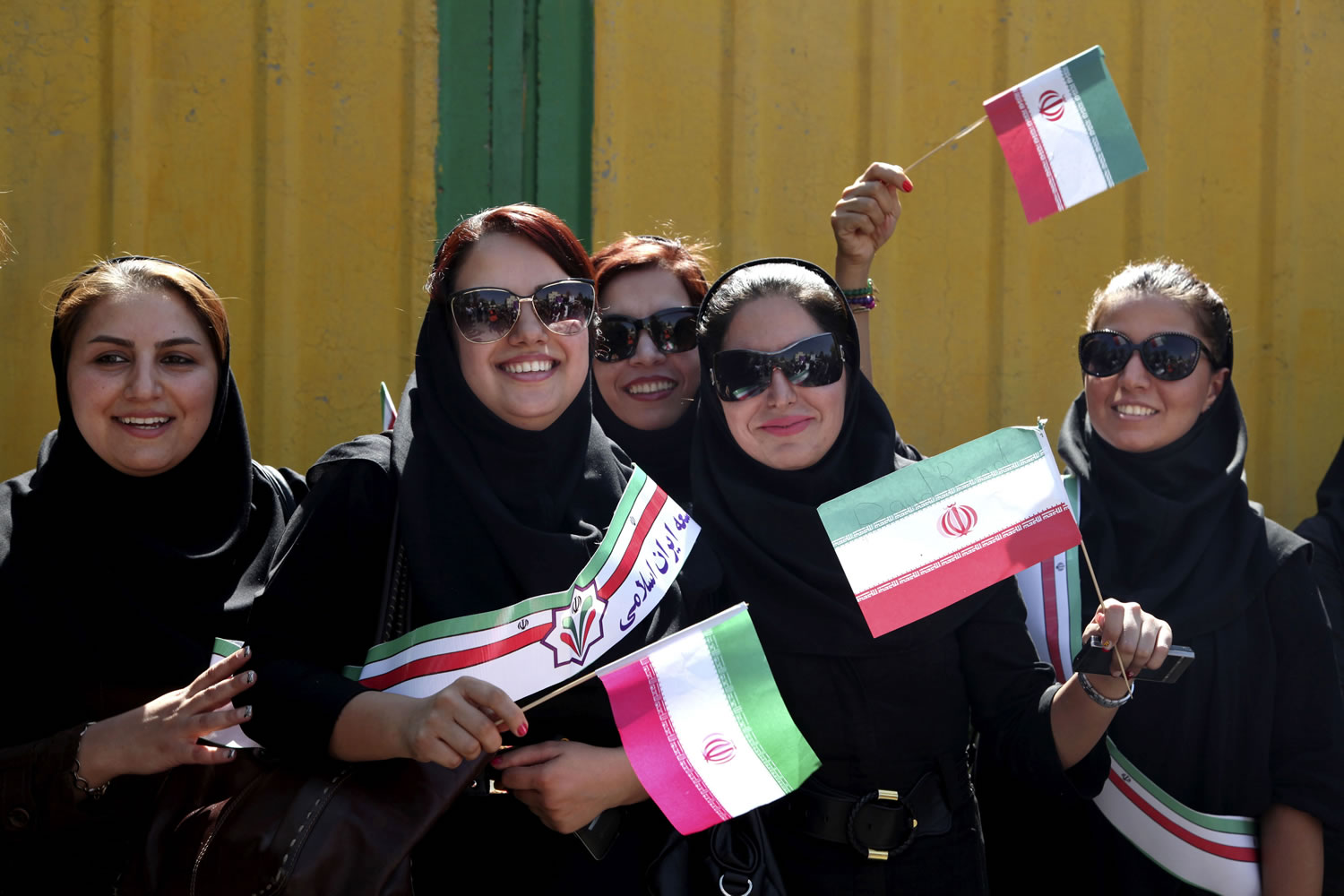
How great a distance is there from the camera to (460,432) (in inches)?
83.2

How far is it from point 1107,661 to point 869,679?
42 centimetres

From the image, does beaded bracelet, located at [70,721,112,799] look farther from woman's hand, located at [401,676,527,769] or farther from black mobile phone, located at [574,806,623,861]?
black mobile phone, located at [574,806,623,861]

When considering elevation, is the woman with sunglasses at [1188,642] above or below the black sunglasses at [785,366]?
below

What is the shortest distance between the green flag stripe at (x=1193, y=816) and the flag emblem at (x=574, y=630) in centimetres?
111

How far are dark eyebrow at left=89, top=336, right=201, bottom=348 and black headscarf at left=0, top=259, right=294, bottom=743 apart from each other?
93 millimetres

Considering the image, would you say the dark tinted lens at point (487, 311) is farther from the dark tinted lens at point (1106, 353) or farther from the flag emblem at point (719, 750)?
the dark tinted lens at point (1106, 353)

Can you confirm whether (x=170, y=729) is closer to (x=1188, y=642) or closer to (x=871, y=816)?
(x=871, y=816)

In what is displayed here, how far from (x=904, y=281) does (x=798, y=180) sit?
43 cm

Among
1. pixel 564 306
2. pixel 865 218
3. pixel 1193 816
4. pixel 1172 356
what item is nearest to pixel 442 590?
pixel 564 306

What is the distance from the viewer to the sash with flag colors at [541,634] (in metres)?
1.82

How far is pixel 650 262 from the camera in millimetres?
2707

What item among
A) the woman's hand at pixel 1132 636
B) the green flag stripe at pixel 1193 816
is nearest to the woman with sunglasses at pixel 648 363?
the woman's hand at pixel 1132 636

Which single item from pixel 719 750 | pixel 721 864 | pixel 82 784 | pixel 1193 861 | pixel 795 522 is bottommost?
pixel 1193 861

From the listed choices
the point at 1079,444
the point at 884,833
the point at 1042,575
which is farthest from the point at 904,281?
the point at 884,833
